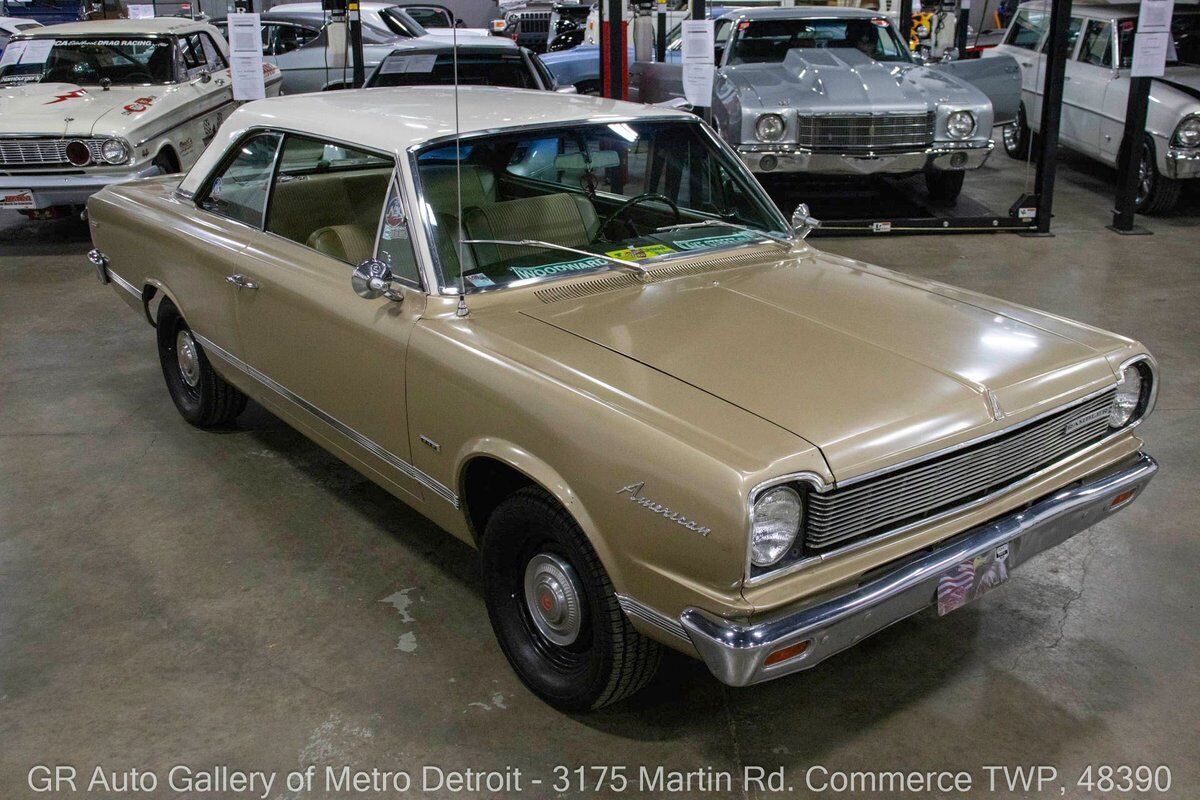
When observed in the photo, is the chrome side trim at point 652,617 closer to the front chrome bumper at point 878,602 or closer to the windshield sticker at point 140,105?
the front chrome bumper at point 878,602

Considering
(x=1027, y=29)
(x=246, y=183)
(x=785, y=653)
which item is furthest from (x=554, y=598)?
(x=1027, y=29)

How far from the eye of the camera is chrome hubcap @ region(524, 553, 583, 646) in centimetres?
262

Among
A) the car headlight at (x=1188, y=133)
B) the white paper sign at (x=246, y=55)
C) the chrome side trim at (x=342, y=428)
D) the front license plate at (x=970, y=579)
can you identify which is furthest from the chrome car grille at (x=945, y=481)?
the white paper sign at (x=246, y=55)

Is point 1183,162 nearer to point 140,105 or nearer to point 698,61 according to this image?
point 698,61

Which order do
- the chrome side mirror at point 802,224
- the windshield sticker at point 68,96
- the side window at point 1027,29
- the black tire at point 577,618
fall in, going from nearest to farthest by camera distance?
the black tire at point 577,618 < the chrome side mirror at point 802,224 < the windshield sticker at point 68,96 < the side window at point 1027,29

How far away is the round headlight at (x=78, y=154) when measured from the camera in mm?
7668

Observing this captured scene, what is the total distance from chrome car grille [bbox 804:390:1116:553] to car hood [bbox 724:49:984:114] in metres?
5.33

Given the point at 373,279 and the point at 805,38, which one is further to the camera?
the point at 805,38

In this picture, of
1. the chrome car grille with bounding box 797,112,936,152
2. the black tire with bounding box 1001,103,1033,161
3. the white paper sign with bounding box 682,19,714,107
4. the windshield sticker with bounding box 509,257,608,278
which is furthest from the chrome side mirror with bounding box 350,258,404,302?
the black tire with bounding box 1001,103,1033,161

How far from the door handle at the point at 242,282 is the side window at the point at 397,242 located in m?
0.72

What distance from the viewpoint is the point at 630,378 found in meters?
2.55

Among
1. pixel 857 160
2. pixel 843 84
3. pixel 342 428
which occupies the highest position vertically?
pixel 843 84

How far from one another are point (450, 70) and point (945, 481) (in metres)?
7.45

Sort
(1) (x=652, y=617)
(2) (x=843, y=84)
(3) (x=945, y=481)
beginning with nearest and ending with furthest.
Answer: (1) (x=652, y=617)
(3) (x=945, y=481)
(2) (x=843, y=84)
